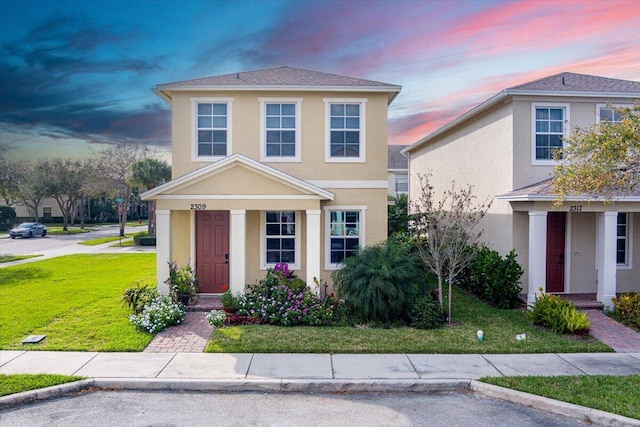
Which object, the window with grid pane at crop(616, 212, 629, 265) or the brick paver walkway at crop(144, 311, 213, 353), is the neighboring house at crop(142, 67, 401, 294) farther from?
the window with grid pane at crop(616, 212, 629, 265)

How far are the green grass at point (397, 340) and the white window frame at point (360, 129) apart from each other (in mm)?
5156

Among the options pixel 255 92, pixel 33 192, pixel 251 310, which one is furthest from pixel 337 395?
pixel 33 192

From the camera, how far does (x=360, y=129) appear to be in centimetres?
1309

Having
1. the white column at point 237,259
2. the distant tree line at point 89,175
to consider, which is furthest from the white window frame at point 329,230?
the distant tree line at point 89,175

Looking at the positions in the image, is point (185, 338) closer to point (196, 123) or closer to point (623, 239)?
point (196, 123)

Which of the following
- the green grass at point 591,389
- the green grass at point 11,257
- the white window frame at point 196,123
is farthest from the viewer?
the green grass at point 11,257

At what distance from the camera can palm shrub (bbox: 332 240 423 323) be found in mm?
10547

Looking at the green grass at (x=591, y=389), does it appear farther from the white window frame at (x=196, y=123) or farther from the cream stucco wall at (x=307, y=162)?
the white window frame at (x=196, y=123)

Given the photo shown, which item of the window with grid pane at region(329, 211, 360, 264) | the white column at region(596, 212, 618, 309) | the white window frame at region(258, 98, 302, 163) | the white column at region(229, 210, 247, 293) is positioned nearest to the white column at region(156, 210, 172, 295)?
the white column at region(229, 210, 247, 293)

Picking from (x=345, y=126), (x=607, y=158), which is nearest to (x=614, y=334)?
(x=607, y=158)

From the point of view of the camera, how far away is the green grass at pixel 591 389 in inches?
258

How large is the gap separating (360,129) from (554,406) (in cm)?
876

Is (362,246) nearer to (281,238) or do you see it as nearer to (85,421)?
(281,238)

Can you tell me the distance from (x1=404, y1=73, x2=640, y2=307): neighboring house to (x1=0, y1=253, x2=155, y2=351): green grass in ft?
35.6
